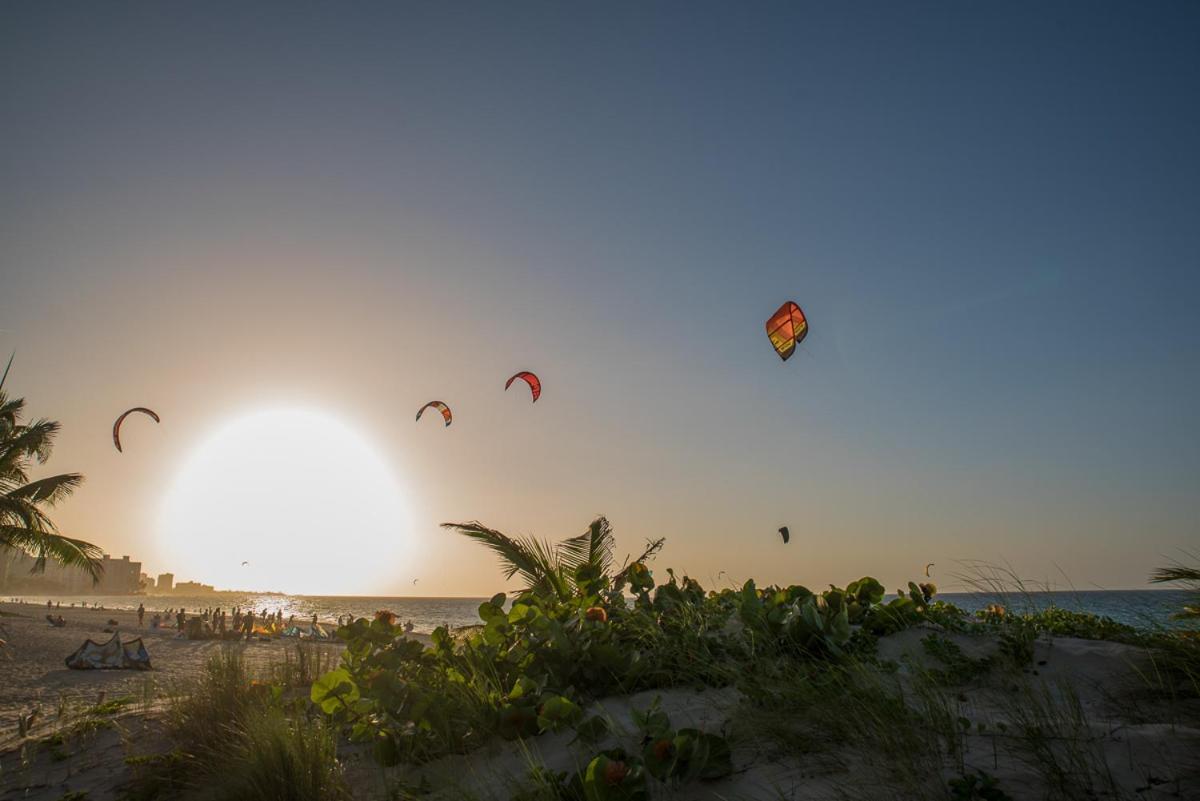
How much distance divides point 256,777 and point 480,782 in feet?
5.15

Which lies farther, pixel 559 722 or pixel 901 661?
pixel 901 661

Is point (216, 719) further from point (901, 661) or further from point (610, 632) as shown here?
point (901, 661)

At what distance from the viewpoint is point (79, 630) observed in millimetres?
33781

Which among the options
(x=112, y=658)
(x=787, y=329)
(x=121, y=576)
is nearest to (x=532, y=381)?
(x=787, y=329)

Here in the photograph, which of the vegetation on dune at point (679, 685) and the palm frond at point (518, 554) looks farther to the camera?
the palm frond at point (518, 554)

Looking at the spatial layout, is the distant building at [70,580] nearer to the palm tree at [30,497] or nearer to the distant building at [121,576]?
the distant building at [121,576]

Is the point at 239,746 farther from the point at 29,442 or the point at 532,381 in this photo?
the point at 29,442

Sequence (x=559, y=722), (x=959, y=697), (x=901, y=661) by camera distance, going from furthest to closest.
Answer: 1. (x=901, y=661)
2. (x=559, y=722)
3. (x=959, y=697)

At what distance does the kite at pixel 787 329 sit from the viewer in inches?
309

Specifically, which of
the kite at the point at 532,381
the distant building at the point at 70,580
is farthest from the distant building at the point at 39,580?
the kite at the point at 532,381

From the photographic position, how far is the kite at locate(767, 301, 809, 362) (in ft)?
25.8

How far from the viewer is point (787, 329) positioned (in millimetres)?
7883

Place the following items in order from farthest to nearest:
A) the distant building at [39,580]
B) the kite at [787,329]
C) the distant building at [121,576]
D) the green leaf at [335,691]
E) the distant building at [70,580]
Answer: the distant building at [121,576]
the distant building at [70,580]
the distant building at [39,580]
the kite at [787,329]
the green leaf at [335,691]

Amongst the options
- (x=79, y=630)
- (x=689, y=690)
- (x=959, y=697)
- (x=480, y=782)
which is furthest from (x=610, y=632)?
(x=79, y=630)
